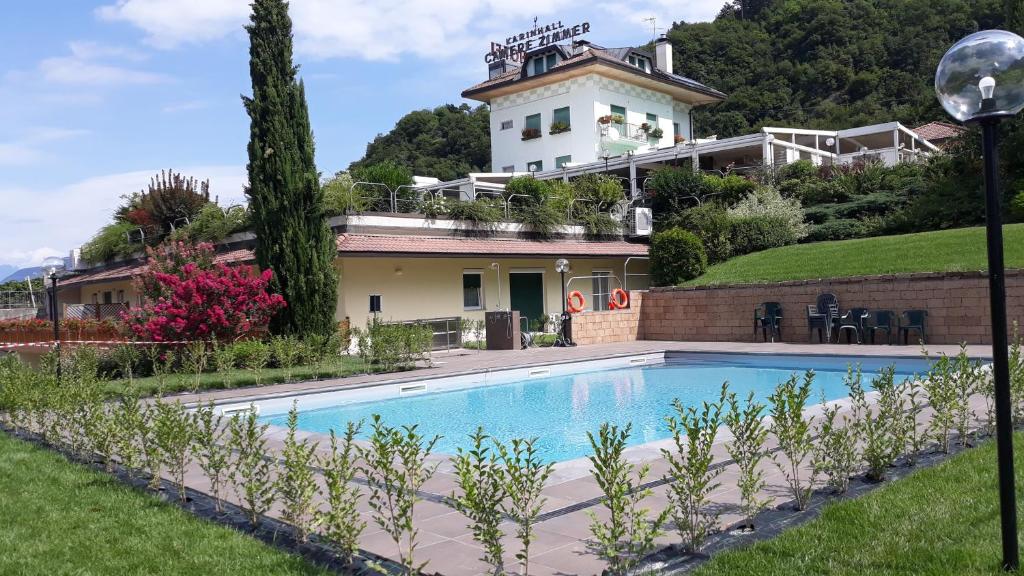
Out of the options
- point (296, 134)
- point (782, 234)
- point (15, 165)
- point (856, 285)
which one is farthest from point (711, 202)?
point (15, 165)

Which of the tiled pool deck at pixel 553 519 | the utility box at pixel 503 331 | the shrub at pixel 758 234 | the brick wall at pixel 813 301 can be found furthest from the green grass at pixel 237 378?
the shrub at pixel 758 234

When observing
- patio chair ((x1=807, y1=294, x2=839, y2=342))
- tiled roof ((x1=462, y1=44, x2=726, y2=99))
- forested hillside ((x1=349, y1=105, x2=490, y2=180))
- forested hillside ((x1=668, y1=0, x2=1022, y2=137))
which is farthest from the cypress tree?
forested hillside ((x1=668, y1=0, x2=1022, y2=137))

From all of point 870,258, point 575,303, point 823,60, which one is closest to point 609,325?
point 575,303

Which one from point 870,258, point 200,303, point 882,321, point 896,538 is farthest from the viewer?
point 870,258

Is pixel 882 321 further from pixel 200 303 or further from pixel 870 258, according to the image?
pixel 200 303

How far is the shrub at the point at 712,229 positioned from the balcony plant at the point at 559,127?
40.7 feet

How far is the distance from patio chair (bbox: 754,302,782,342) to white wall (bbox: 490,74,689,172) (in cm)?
1742

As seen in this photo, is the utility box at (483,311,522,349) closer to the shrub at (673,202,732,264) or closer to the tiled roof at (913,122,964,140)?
the shrub at (673,202,732,264)

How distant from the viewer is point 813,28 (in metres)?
47.7

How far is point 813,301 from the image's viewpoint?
18000 millimetres

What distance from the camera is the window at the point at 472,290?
21.6 m

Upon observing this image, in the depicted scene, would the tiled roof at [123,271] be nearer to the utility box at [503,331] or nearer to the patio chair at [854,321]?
the utility box at [503,331]

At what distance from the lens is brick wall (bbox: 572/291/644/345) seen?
19.8 metres

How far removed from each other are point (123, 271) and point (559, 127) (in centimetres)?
1964
